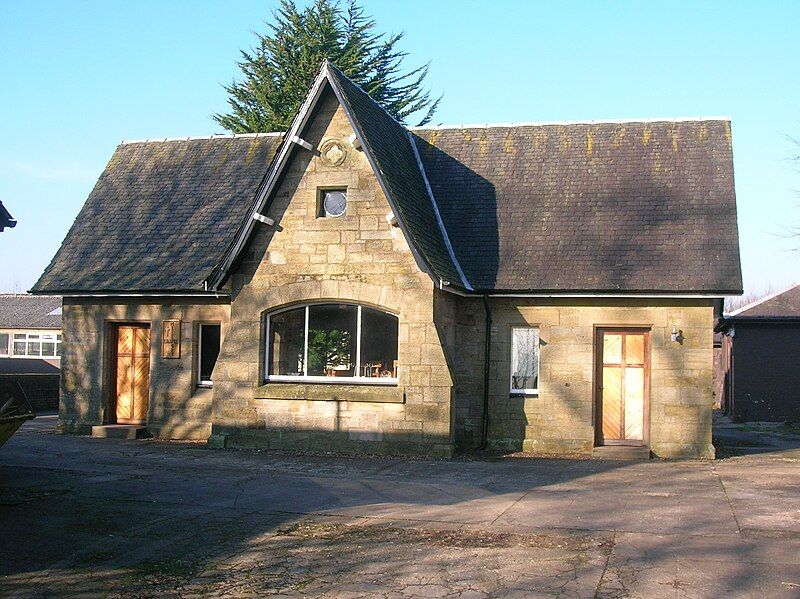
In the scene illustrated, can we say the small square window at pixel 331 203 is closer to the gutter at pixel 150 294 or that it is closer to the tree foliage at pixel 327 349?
the tree foliage at pixel 327 349

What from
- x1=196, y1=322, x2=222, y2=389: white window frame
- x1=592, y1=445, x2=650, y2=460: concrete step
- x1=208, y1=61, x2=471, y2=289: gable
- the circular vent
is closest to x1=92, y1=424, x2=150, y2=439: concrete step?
x1=196, y1=322, x2=222, y2=389: white window frame

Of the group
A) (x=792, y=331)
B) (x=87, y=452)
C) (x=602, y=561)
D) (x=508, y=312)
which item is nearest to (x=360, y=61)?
(x=792, y=331)

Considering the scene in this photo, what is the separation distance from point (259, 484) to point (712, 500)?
6.54 m

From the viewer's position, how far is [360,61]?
40281 millimetres

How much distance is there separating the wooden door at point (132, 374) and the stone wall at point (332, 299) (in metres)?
3.35

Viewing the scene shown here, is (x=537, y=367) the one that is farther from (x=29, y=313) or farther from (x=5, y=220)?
(x=29, y=313)

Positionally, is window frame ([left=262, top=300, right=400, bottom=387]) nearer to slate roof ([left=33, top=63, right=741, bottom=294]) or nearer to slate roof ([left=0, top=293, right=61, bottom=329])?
slate roof ([left=33, top=63, right=741, bottom=294])

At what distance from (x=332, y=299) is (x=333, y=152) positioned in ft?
9.38

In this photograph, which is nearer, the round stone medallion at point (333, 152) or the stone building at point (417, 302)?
the stone building at point (417, 302)

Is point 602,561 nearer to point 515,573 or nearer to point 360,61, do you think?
point 515,573

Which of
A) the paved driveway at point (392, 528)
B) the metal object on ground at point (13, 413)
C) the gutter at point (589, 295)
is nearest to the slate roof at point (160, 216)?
the paved driveway at point (392, 528)

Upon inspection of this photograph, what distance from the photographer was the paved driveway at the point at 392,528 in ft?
28.7

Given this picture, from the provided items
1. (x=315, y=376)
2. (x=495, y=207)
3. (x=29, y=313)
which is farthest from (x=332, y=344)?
(x=29, y=313)

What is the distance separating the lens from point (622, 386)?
60.1 feet
